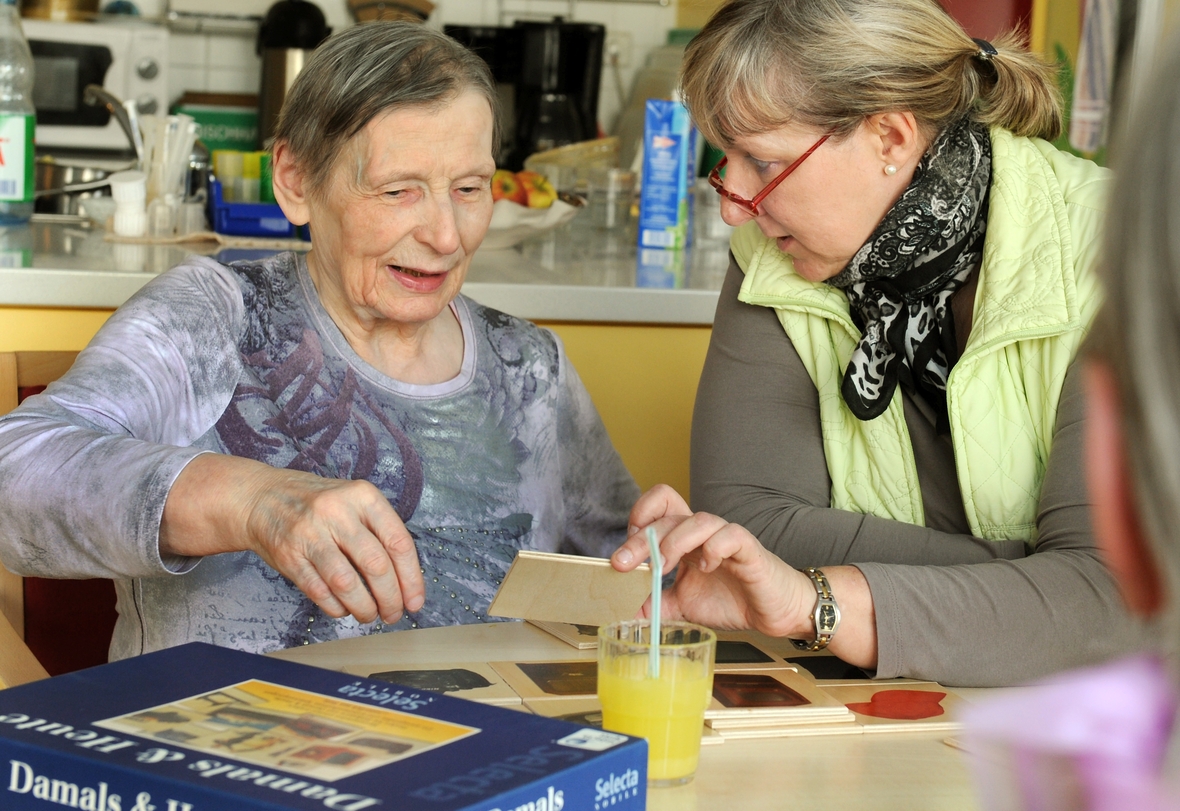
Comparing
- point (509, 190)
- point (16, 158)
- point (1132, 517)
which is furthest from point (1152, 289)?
point (16, 158)

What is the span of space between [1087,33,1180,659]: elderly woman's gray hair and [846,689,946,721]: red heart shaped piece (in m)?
0.73

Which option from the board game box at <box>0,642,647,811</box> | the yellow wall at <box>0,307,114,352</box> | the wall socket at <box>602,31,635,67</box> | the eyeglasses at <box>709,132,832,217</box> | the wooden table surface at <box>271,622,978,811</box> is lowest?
the wooden table surface at <box>271,622,978,811</box>

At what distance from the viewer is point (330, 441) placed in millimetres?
1415

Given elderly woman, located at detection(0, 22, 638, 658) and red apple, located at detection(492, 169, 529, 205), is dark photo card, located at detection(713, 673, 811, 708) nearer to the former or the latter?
elderly woman, located at detection(0, 22, 638, 658)

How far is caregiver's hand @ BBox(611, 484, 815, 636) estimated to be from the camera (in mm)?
1104

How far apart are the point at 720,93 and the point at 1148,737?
1.16 meters

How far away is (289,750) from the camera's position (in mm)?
676

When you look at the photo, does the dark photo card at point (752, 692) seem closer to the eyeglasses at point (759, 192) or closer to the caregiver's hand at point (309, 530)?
the caregiver's hand at point (309, 530)

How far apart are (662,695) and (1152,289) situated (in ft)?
1.86

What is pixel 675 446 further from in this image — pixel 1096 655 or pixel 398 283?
pixel 1096 655

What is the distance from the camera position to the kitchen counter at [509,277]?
6.11 ft

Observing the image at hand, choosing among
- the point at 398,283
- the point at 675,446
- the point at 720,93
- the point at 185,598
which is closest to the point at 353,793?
the point at 185,598

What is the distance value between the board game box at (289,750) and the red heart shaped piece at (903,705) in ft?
→ 1.30

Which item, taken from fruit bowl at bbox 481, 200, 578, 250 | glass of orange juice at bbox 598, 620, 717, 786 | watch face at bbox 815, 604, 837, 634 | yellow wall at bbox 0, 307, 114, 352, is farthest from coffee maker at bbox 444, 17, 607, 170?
glass of orange juice at bbox 598, 620, 717, 786
